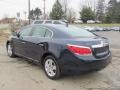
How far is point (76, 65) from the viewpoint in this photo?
4809mm

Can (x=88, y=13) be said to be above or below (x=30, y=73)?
above

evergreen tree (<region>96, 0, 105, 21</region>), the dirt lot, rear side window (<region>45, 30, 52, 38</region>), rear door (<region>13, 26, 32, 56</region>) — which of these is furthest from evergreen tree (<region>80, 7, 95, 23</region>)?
rear side window (<region>45, 30, 52, 38</region>)

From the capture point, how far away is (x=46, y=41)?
18.2 ft

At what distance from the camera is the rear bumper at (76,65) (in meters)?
4.78

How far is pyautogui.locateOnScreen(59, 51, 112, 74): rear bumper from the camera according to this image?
188 inches

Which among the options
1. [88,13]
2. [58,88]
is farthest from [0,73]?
[88,13]

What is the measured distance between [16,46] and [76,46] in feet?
10.0

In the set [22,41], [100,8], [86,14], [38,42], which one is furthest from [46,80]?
[100,8]

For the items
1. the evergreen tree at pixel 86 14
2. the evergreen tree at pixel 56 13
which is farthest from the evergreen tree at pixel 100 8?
the evergreen tree at pixel 56 13

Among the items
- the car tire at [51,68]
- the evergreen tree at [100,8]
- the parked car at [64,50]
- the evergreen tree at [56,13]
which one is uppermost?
the evergreen tree at [100,8]

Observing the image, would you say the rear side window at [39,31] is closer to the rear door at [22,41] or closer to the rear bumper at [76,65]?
the rear door at [22,41]

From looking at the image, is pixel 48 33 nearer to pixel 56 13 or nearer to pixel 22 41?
pixel 22 41

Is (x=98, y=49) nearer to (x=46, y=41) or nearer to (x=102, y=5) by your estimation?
(x=46, y=41)

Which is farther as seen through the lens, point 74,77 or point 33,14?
point 33,14
